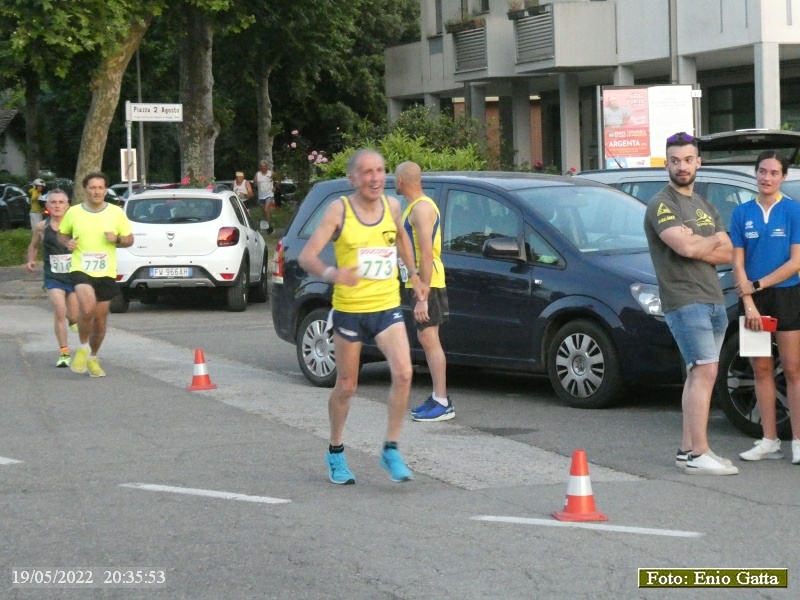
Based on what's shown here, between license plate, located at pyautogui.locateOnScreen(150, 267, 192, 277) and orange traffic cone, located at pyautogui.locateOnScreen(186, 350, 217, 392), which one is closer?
orange traffic cone, located at pyautogui.locateOnScreen(186, 350, 217, 392)

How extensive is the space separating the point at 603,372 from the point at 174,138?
67198mm

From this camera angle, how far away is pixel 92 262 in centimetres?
1363

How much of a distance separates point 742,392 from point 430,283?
2257 millimetres

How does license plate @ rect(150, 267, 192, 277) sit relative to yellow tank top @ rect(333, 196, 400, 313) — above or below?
below

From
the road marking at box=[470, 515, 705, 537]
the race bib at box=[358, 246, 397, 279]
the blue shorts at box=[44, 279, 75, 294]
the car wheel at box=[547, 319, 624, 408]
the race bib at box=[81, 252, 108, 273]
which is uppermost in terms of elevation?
the race bib at box=[358, 246, 397, 279]

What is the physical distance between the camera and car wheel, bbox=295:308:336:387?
40.8ft

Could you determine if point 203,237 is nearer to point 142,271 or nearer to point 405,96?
point 142,271

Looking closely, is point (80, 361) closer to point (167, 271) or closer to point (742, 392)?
point (167, 271)

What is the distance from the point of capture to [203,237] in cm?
2031

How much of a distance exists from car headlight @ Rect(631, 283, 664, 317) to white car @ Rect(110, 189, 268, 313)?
1043 centimetres

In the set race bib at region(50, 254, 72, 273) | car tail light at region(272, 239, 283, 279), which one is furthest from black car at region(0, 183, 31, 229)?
car tail light at region(272, 239, 283, 279)

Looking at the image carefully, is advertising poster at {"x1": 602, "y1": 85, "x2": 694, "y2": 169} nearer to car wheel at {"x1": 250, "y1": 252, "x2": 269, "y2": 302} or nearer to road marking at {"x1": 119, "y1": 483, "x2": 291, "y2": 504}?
car wheel at {"x1": 250, "y1": 252, "x2": 269, "y2": 302}

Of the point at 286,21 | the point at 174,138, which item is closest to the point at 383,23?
the point at 174,138

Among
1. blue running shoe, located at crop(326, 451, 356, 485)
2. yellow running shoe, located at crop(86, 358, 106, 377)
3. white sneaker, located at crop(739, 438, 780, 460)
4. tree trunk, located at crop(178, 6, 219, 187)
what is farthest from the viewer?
tree trunk, located at crop(178, 6, 219, 187)
